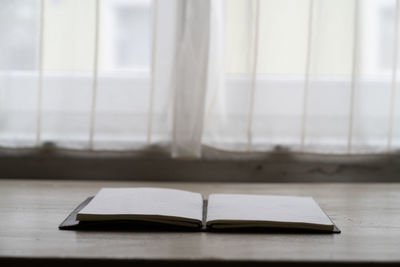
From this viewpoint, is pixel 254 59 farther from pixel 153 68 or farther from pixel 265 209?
pixel 265 209

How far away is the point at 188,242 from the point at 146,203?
193 mm

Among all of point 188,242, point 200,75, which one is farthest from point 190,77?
point 188,242

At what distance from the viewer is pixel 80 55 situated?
1.49m

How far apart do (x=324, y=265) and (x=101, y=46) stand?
953 mm

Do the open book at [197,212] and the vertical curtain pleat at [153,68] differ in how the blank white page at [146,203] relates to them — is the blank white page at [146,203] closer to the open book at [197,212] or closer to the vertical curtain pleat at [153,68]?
the open book at [197,212]

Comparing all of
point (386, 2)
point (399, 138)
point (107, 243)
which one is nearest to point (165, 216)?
point (107, 243)

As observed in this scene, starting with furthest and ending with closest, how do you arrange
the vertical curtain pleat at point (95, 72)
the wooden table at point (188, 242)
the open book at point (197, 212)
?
the vertical curtain pleat at point (95, 72)
the open book at point (197, 212)
the wooden table at point (188, 242)

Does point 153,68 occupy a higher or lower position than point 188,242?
higher

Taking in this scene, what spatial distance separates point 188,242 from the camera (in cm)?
95

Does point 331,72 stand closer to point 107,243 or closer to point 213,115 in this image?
point 213,115

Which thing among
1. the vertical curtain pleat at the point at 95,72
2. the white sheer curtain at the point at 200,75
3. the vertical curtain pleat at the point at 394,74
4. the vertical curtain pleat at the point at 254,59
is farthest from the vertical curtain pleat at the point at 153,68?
the vertical curtain pleat at the point at 394,74

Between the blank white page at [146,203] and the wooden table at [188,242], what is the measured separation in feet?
0.19

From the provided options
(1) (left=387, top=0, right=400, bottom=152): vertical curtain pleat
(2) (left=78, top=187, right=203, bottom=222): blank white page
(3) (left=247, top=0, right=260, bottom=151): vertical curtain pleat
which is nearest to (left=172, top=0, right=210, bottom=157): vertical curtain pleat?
(3) (left=247, top=0, right=260, bottom=151): vertical curtain pleat

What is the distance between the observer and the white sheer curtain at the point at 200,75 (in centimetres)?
149
